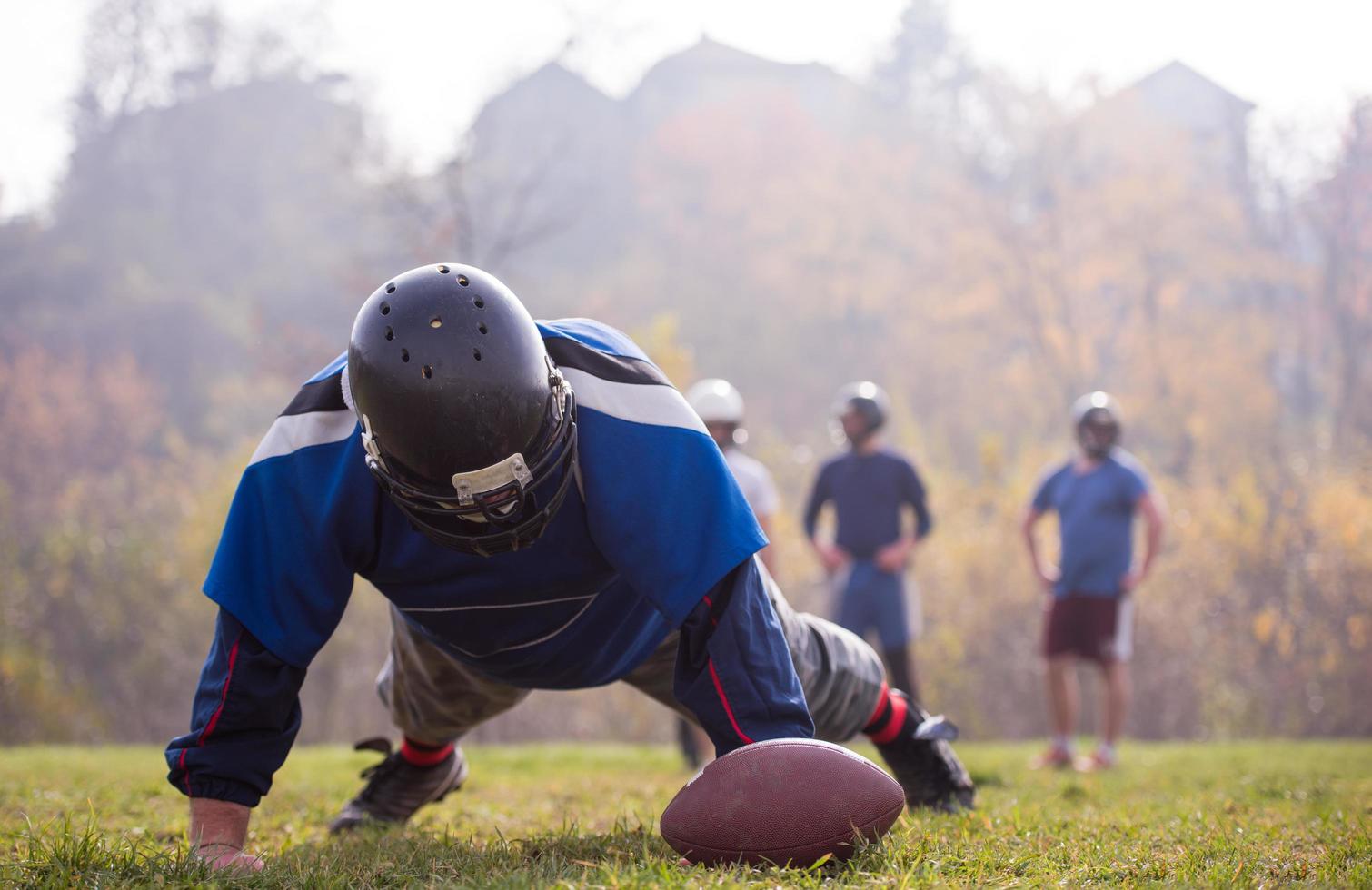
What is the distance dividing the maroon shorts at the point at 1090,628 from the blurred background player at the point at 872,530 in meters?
0.97

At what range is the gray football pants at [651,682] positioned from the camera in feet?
10.7

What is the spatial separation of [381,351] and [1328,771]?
6.13 metres

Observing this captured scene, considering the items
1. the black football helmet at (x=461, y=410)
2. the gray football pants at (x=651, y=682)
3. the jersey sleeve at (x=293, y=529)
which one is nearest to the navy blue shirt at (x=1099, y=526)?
the gray football pants at (x=651, y=682)

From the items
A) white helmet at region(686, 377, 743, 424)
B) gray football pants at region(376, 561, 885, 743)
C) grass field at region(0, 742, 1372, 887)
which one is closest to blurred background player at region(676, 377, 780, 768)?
white helmet at region(686, 377, 743, 424)

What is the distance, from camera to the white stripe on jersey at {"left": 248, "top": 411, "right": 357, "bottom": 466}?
284 cm

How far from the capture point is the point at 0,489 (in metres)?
20.4

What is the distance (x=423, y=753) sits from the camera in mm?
4027

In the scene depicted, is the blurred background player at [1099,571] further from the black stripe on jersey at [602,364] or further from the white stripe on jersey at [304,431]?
the white stripe on jersey at [304,431]

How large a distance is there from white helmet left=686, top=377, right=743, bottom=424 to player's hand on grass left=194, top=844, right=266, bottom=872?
4790 millimetres

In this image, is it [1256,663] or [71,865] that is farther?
[1256,663]

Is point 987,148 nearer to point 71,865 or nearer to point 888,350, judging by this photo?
point 888,350

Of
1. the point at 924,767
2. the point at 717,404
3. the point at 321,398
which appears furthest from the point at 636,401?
the point at 717,404

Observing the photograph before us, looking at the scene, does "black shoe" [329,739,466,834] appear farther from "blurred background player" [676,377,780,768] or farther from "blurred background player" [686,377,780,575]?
"blurred background player" [686,377,780,575]

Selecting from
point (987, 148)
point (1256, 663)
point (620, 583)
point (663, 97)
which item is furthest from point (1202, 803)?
point (663, 97)
